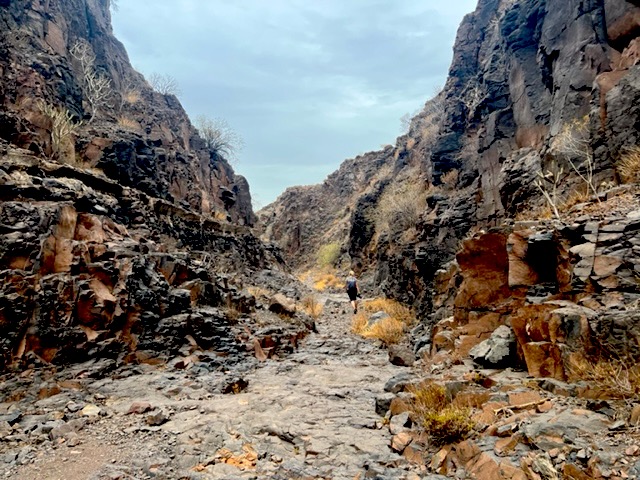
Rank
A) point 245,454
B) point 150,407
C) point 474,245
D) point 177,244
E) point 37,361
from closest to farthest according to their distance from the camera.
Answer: point 245,454 → point 150,407 → point 37,361 → point 474,245 → point 177,244

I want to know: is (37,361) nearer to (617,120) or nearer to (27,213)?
(27,213)

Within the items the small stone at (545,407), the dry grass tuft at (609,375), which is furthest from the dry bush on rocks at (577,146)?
the small stone at (545,407)

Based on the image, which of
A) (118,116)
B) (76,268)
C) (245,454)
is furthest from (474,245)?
(118,116)

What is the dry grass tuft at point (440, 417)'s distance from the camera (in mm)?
4441

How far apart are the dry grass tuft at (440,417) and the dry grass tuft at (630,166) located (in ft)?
25.7

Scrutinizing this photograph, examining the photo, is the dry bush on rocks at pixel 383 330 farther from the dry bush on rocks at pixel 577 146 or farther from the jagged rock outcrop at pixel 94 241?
the dry bush on rocks at pixel 577 146

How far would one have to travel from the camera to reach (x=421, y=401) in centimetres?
559

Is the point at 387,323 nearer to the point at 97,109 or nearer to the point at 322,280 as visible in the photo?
the point at 97,109

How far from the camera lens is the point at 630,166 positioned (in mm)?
9320

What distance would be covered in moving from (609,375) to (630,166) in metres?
7.79

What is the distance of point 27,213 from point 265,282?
54.1 feet

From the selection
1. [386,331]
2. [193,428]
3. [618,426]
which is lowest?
[386,331]

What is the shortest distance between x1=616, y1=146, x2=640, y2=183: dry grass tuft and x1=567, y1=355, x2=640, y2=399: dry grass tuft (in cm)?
666

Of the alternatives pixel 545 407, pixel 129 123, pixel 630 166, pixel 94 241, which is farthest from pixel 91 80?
pixel 545 407
